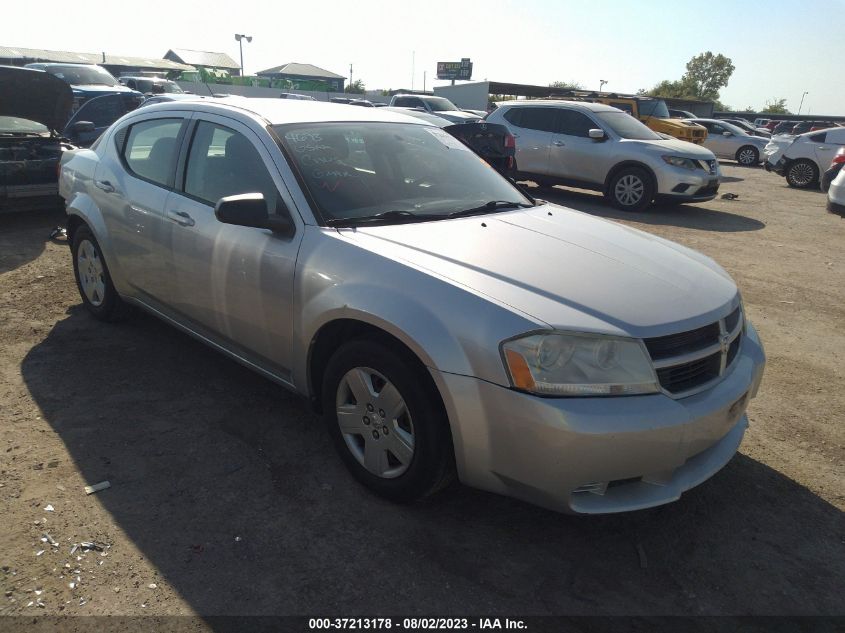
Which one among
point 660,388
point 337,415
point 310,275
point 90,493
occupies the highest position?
point 310,275

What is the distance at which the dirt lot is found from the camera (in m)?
2.35

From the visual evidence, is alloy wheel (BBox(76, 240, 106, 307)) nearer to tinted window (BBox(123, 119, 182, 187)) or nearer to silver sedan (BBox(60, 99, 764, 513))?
silver sedan (BBox(60, 99, 764, 513))

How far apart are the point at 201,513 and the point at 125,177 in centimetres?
249

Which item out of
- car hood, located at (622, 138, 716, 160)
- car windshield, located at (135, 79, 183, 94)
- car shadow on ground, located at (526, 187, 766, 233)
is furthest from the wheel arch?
car windshield, located at (135, 79, 183, 94)

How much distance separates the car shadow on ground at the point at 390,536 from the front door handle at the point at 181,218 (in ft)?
3.49

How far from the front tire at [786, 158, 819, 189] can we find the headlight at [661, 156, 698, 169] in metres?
7.12

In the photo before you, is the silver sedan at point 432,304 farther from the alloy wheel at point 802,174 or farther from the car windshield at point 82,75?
Result: the alloy wheel at point 802,174

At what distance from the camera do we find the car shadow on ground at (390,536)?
7.73ft

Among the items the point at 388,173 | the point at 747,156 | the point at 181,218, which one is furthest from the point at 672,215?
the point at 747,156

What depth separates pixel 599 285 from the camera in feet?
8.60

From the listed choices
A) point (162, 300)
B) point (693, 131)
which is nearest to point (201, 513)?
point (162, 300)

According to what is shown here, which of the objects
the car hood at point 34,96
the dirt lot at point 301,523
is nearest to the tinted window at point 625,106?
the car hood at point 34,96

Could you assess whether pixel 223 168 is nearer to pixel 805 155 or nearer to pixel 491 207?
pixel 491 207

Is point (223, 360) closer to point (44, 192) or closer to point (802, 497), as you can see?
point (802, 497)
